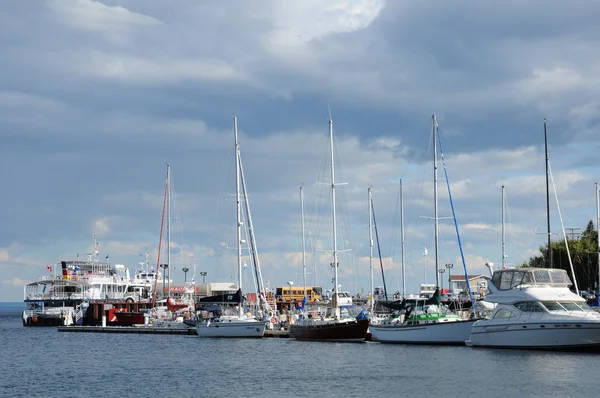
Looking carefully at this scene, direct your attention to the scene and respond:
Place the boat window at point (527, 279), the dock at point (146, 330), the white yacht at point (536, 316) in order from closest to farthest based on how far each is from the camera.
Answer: the white yacht at point (536, 316)
the boat window at point (527, 279)
the dock at point (146, 330)

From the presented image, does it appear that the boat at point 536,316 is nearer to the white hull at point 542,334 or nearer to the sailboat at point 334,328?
the white hull at point 542,334

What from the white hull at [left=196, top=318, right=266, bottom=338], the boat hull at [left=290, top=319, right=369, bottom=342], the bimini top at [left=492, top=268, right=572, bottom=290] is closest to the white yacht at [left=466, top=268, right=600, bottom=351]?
the bimini top at [left=492, top=268, right=572, bottom=290]

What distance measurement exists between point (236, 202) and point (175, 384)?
131 feet

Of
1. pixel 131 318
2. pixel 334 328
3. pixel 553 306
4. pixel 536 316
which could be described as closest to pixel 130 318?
pixel 131 318

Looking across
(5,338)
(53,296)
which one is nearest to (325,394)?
(5,338)

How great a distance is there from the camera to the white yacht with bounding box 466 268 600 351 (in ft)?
178

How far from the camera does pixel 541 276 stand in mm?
58219

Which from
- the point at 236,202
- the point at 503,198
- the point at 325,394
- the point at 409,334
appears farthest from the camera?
the point at 503,198

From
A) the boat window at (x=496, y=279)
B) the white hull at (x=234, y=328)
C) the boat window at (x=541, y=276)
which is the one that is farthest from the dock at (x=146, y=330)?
the boat window at (x=541, y=276)

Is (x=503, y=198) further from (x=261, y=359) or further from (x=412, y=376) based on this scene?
(x=412, y=376)

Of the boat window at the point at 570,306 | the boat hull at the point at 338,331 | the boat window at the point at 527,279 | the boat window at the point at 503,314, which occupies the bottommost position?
the boat hull at the point at 338,331

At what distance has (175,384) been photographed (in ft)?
161

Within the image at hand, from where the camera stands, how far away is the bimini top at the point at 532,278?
57.9 m

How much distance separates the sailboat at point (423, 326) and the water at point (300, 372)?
970mm
